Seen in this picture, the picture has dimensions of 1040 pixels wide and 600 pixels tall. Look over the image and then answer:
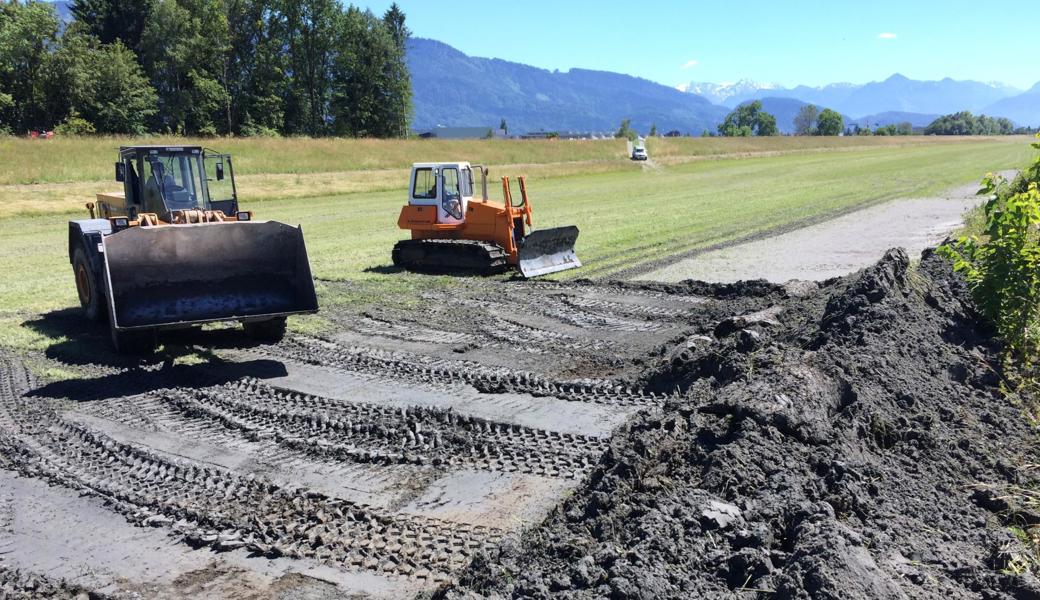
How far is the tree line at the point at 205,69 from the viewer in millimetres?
49625

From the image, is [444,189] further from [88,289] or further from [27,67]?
[27,67]

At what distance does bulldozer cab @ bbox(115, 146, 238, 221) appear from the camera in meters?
11.7

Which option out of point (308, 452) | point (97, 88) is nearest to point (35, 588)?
point (308, 452)

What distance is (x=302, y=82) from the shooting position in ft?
248

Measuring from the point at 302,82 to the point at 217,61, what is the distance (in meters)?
10.4

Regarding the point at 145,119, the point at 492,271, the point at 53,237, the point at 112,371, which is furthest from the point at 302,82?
the point at 112,371

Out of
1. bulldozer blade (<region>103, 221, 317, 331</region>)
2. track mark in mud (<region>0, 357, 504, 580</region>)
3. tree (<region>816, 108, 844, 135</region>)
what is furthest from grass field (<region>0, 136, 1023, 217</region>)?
tree (<region>816, 108, 844, 135</region>)

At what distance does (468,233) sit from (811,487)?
37.4 ft

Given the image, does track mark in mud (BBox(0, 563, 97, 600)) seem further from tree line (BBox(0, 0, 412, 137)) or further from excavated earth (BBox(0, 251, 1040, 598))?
tree line (BBox(0, 0, 412, 137))

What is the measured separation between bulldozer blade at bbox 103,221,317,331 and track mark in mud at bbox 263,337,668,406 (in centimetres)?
58

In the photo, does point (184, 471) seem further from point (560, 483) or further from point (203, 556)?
point (560, 483)

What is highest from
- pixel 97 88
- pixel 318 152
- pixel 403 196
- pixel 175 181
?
pixel 97 88

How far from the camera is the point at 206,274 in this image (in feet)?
31.6

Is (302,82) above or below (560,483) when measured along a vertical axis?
above
